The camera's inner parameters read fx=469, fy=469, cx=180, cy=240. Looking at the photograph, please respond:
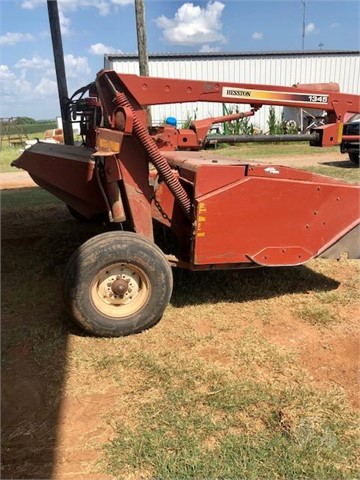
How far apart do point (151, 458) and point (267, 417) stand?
72cm

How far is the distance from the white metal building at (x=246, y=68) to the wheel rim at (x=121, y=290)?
64.6 feet

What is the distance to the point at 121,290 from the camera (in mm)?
3564

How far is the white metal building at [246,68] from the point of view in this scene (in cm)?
2262

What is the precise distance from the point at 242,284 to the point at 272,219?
0.95 m

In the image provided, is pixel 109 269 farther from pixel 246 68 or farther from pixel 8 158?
pixel 246 68

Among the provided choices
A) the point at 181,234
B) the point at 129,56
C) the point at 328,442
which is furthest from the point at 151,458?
the point at 129,56

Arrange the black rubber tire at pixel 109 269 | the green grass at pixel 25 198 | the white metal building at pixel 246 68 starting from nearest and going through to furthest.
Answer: the black rubber tire at pixel 109 269
the green grass at pixel 25 198
the white metal building at pixel 246 68

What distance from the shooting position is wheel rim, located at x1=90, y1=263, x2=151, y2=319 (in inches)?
140

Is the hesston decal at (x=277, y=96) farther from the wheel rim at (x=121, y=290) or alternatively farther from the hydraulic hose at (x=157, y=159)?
the wheel rim at (x=121, y=290)

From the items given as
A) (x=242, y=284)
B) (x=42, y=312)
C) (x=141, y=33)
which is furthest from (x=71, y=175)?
(x=141, y=33)

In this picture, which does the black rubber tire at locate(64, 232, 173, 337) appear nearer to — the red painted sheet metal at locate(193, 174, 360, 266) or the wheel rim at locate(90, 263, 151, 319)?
the wheel rim at locate(90, 263, 151, 319)

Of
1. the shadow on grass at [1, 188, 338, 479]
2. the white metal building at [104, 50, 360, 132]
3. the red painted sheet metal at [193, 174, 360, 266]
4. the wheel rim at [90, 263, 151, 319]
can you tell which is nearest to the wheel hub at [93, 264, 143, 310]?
the wheel rim at [90, 263, 151, 319]

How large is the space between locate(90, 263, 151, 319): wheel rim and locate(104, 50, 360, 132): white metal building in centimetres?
1968

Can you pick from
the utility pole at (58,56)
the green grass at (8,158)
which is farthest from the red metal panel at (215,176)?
the green grass at (8,158)
